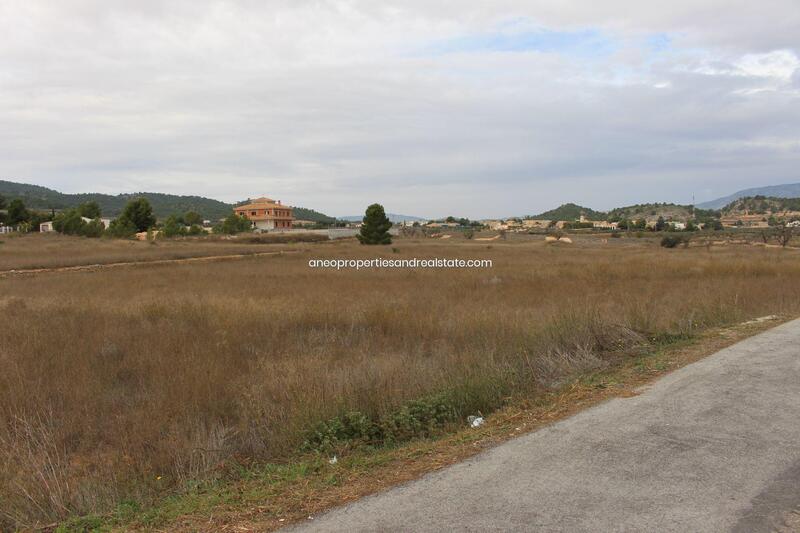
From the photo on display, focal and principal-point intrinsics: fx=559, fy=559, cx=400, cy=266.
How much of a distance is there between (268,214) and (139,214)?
5956 cm

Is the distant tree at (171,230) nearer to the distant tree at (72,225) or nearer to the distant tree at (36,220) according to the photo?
the distant tree at (72,225)

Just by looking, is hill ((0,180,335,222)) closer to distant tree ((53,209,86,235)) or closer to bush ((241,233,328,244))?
distant tree ((53,209,86,235))

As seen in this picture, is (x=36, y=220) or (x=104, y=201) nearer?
(x=36, y=220)

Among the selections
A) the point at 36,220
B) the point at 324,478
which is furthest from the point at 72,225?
the point at 324,478

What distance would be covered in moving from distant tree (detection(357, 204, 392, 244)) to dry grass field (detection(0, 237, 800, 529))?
1966 inches

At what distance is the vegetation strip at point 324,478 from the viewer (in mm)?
3895

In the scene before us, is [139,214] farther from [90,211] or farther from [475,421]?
[475,421]

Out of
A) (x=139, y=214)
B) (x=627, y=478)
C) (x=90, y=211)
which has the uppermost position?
(x=90, y=211)

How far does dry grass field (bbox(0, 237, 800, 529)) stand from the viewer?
5570 mm

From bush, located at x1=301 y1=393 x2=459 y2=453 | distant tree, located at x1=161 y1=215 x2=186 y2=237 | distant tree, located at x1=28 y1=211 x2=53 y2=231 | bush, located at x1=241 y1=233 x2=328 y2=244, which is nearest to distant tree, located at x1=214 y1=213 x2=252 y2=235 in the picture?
distant tree, located at x1=161 y1=215 x2=186 y2=237

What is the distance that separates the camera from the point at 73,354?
10.3 metres

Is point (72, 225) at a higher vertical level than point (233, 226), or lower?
higher

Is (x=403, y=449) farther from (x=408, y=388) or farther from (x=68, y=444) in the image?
(x=68, y=444)

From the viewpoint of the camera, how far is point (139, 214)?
312 ft
